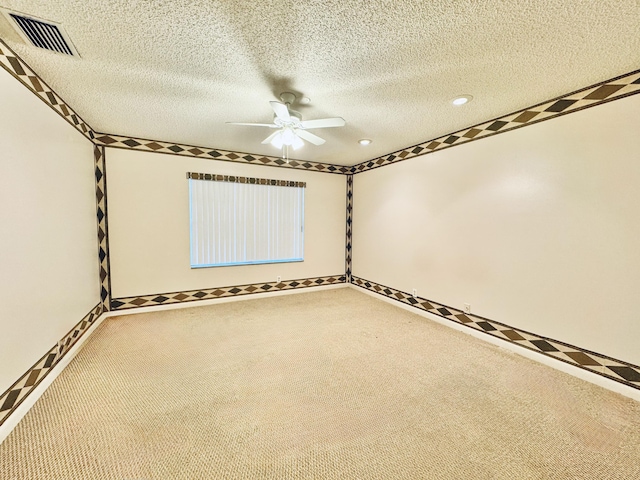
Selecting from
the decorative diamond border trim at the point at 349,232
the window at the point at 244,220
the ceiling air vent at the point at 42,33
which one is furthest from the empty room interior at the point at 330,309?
the decorative diamond border trim at the point at 349,232

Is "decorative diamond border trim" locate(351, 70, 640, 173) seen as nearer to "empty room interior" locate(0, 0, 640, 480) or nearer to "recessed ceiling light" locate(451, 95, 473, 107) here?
"empty room interior" locate(0, 0, 640, 480)

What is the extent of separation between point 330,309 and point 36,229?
3092mm

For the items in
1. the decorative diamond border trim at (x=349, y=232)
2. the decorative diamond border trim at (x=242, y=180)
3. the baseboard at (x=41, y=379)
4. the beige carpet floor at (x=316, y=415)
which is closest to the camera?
the beige carpet floor at (x=316, y=415)

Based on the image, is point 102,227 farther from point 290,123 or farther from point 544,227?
point 544,227

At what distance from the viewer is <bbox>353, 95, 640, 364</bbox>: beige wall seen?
6.17ft

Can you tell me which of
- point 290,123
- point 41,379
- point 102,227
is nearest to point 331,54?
point 290,123

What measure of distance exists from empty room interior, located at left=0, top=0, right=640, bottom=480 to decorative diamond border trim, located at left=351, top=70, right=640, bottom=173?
2 centimetres

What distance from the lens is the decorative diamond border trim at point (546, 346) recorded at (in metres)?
1.88

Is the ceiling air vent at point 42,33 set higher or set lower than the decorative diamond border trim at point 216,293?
higher

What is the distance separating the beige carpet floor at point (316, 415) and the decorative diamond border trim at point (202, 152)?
Result: 2.38m

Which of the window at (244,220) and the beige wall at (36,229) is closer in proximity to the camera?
the beige wall at (36,229)

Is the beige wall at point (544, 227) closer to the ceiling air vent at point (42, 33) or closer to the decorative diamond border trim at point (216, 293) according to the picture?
the decorative diamond border trim at point (216, 293)

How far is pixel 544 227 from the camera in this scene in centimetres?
227

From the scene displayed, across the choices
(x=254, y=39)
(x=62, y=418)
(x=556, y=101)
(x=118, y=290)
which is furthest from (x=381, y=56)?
(x=118, y=290)
